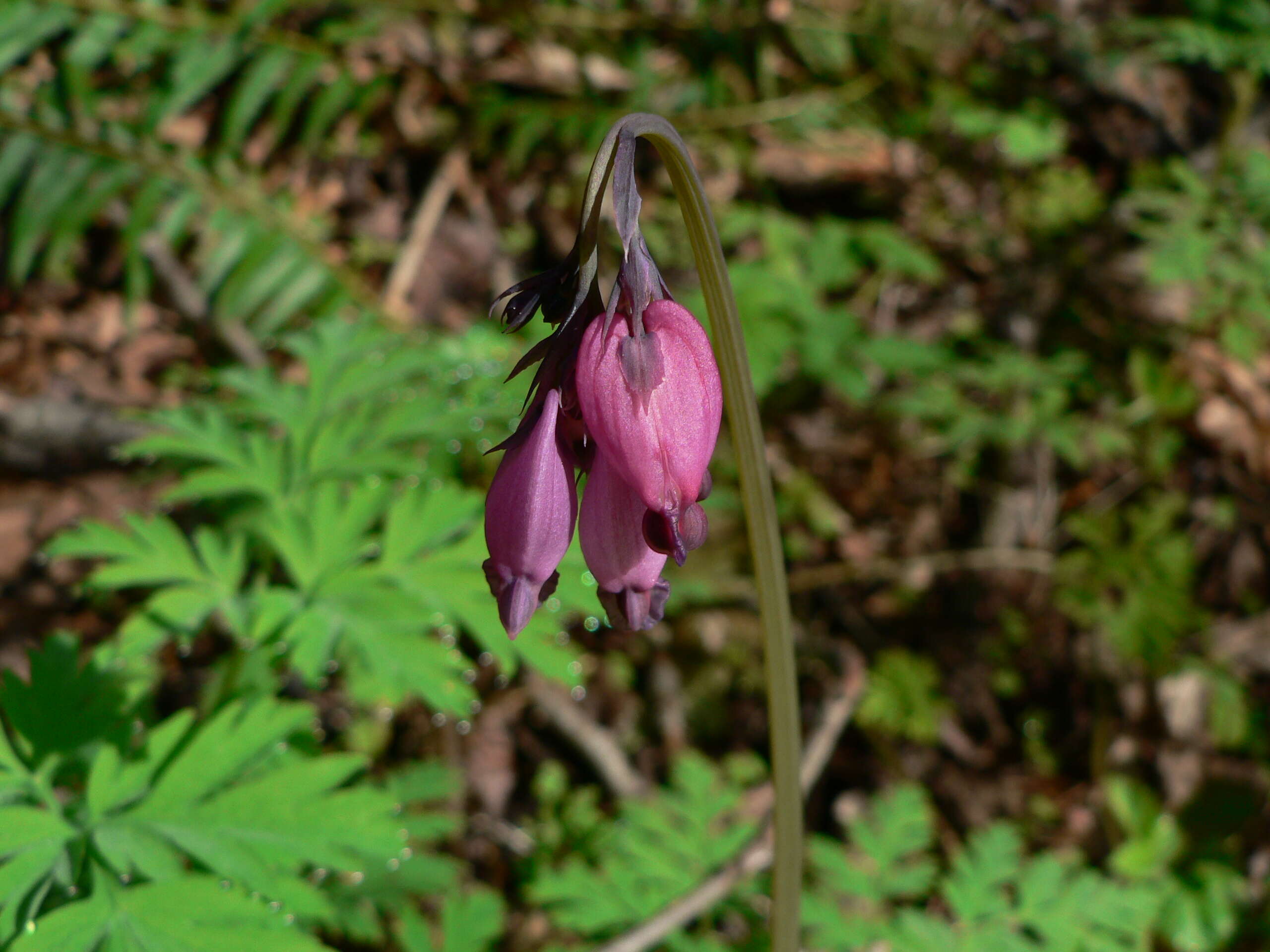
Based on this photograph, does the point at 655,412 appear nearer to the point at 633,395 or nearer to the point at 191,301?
the point at 633,395

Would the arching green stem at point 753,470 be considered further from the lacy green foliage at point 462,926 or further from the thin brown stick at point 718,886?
the lacy green foliage at point 462,926

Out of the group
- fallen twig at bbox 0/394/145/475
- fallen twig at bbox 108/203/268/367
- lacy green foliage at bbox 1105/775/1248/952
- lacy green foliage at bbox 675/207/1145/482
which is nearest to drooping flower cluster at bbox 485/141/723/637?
lacy green foliage at bbox 675/207/1145/482

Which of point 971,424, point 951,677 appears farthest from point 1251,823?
point 971,424

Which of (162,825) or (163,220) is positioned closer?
(162,825)

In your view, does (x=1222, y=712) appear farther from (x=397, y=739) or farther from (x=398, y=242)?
(x=398, y=242)

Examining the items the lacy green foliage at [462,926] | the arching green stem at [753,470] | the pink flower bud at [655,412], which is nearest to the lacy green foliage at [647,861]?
the lacy green foliage at [462,926]

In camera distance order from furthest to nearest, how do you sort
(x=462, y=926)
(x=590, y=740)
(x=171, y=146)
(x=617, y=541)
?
(x=171, y=146), (x=590, y=740), (x=462, y=926), (x=617, y=541)

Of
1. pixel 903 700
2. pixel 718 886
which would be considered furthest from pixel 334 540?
pixel 903 700
